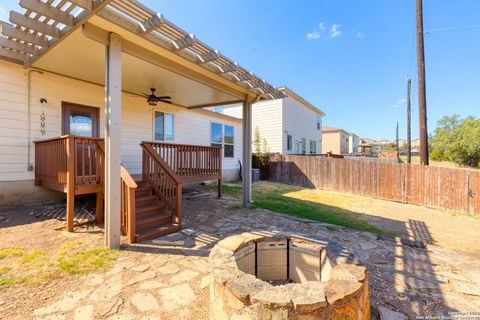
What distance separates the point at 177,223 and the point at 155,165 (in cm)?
148

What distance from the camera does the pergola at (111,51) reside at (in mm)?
3189

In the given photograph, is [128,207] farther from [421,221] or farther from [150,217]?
[421,221]

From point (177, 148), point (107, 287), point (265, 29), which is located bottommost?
point (107, 287)

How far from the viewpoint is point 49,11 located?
10.4ft

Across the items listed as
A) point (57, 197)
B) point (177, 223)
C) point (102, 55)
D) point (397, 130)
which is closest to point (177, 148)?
point (177, 223)

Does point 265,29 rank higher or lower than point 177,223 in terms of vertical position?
higher

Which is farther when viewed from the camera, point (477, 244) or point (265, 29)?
point (265, 29)

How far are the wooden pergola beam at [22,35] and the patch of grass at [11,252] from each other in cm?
359

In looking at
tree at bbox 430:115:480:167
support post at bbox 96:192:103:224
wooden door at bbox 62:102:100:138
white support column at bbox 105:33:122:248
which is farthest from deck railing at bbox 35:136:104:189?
tree at bbox 430:115:480:167

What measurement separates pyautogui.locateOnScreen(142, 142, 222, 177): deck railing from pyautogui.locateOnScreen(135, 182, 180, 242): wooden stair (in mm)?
1034

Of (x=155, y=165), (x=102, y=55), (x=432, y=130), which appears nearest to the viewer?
(x=102, y=55)

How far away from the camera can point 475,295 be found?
253cm

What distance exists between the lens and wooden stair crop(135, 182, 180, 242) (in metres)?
4.11

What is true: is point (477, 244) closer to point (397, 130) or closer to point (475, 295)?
point (475, 295)
